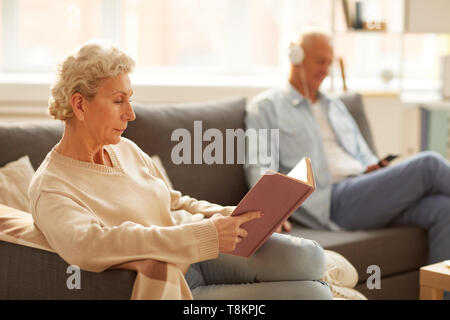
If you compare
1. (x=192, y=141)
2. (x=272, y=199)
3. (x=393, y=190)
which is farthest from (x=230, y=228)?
(x=393, y=190)

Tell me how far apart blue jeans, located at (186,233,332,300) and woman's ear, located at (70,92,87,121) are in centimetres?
46

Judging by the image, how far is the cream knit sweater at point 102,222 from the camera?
53.2 inches

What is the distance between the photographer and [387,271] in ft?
8.18

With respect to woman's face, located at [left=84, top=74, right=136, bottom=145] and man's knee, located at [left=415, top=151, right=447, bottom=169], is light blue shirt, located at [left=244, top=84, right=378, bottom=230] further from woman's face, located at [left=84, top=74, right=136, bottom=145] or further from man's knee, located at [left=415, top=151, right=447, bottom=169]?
woman's face, located at [left=84, top=74, right=136, bottom=145]

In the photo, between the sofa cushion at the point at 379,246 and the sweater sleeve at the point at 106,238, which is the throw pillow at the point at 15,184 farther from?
the sofa cushion at the point at 379,246

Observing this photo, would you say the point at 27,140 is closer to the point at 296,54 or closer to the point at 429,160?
the point at 296,54

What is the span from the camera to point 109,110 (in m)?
1.51

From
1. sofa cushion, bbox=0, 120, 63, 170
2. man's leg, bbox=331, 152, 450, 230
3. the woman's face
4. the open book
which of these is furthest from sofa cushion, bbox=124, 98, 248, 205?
the open book

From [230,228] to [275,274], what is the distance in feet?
0.70

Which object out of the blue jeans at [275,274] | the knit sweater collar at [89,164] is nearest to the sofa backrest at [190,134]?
the knit sweater collar at [89,164]
